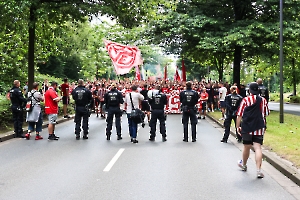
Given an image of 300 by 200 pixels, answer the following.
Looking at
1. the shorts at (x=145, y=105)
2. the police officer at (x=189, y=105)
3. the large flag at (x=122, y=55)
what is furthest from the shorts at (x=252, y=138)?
the large flag at (x=122, y=55)

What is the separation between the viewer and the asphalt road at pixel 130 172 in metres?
6.43

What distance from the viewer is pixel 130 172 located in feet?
26.2

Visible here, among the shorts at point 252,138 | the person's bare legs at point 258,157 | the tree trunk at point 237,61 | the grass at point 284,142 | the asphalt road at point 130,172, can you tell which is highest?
the tree trunk at point 237,61

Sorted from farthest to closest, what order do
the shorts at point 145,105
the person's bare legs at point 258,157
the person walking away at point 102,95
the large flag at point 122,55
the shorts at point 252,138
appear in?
the large flag at point 122,55 → the person walking away at point 102,95 → the shorts at point 145,105 → the shorts at point 252,138 → the person's bare legs at point 258,157

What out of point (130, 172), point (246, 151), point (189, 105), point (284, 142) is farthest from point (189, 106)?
point (130, 172)

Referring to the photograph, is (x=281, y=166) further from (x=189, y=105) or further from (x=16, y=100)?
(x=16, y=100)

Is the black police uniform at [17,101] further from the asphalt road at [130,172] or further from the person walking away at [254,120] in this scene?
the person walking away at [254,120]

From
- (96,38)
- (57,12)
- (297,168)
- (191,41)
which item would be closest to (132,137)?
(297,168)

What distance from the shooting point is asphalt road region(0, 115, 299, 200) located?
253 inches

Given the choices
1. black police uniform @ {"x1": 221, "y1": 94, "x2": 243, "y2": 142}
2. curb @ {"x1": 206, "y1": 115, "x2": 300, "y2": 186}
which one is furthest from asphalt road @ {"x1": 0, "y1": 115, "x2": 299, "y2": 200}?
black police uniform @ {"x1": 221, "y1": 94, "x2": 243, "y2": 142}

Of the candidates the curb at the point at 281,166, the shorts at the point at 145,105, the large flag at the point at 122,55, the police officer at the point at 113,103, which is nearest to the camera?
the curb at the point at 281,166

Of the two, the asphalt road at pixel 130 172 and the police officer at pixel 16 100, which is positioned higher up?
the police officer at pixel 16 100

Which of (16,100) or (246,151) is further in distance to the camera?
(16,100)

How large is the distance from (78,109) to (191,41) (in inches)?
582
